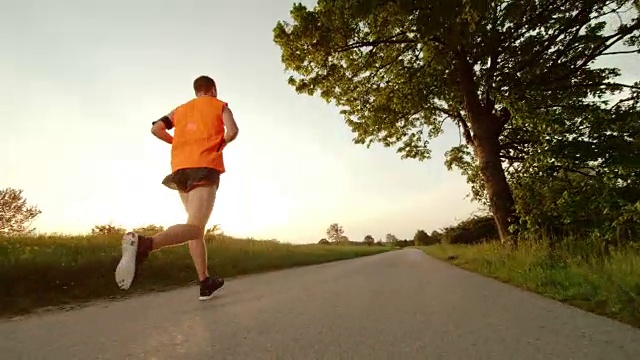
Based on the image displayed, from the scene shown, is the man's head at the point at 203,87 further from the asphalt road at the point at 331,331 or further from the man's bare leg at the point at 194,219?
the asphalt road at the point at 331,331

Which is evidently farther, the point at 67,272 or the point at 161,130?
the point at 67,272

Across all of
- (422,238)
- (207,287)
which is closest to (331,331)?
(207,287)

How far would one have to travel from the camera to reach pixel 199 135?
4578mm

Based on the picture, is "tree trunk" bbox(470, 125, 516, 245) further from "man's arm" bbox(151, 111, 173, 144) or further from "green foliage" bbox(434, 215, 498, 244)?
"green foliage" bbox(434, 215, 498, 244)

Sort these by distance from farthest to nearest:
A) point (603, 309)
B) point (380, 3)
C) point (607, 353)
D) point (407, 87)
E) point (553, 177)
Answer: point (407, 87), point (553, 177), point (380, 3), point (603, 309), point (607, 353)

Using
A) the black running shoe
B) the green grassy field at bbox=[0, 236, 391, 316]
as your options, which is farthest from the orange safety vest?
the green grassy field at bbox=[0, 236, 391, 316]

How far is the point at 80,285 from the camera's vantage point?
6.71 metres

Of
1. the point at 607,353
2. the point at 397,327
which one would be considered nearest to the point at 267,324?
the point at 397,327

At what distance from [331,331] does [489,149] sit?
11.1 meters

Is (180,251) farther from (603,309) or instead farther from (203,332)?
(603,309)

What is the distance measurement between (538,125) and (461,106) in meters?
4.83

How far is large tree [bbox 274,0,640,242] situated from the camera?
10.3 meters

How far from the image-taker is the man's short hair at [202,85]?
16.1 feet

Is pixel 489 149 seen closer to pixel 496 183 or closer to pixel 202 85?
pixel 496 183
